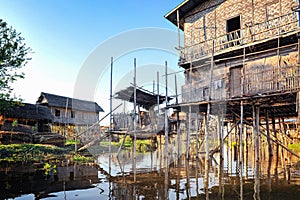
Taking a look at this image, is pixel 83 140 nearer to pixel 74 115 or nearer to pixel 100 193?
pixel 74 115

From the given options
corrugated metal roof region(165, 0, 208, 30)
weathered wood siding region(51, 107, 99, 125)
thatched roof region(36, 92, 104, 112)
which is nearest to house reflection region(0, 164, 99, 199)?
corrugated metal roof region(165, 0, 208, 30)

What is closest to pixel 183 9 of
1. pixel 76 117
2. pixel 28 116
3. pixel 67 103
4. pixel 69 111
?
pixel 28 116

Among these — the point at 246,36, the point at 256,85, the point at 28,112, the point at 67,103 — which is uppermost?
the point at 246,36

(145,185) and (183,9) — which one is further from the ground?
(183,9)

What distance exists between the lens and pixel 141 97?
19062 mm

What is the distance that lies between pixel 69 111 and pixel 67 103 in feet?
17.7

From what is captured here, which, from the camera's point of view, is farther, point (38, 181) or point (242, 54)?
point (242, 54)

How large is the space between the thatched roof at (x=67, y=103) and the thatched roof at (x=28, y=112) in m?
3.07

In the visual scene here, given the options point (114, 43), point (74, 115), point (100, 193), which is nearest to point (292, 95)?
point (100, 193)

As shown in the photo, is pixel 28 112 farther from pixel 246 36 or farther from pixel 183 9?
pixel 246 36

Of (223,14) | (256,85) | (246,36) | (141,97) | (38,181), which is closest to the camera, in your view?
(38,181)

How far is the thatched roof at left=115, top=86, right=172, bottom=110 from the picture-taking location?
57.8 feet

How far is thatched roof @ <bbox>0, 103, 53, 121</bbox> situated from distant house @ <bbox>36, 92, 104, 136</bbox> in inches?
123

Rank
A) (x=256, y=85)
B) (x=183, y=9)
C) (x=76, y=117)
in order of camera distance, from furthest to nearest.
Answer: (x=76, y=117), (x=183, y=9), (x=256, y=85)
